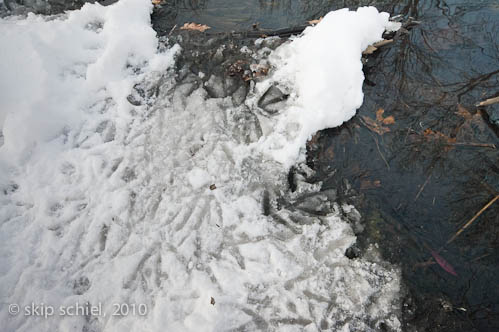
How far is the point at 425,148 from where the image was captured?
3473 mm

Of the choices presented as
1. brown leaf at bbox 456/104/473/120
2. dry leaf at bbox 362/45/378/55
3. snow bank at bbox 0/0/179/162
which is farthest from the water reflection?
snow bank at bbox 0/0/179/162

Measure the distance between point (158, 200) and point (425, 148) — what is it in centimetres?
294

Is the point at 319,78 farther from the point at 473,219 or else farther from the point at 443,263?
the point at 443,263

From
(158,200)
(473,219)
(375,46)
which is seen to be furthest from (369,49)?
(158,200)

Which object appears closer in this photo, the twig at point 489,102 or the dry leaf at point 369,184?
the dry leaf at point 369,184

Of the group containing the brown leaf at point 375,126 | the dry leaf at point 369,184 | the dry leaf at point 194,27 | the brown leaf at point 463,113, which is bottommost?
the dry leaf at point 369,184

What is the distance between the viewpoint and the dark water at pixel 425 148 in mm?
2732

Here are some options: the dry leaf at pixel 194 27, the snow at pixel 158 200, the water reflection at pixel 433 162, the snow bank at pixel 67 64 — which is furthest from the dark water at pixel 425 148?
the snow bank at pixel 67 64

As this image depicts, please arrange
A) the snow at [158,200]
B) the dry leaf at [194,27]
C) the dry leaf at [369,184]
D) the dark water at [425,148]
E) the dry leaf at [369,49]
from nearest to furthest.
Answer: the snow at [158,200] → the dark water at [425,148] → the dry leaf at [369,184] → the dry leaf at [369,49] → the dry leaf at [194,27]

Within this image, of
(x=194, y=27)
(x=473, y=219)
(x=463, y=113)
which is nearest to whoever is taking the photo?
(x=473, y=219)

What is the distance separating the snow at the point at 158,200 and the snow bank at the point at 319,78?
2 centimetres

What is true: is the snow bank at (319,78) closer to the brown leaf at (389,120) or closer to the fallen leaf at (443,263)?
the brown leaf at (389,120)

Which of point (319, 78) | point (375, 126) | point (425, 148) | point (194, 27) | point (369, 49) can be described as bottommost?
point (425, 148)

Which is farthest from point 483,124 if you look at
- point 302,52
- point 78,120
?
point 78,120
